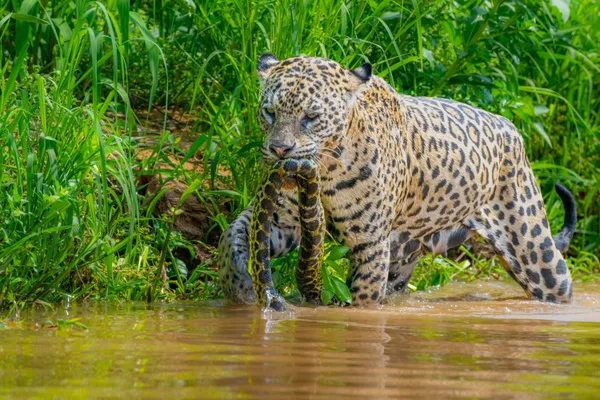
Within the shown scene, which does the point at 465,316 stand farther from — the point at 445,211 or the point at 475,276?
the point at 475,276

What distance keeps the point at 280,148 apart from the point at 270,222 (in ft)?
1.39

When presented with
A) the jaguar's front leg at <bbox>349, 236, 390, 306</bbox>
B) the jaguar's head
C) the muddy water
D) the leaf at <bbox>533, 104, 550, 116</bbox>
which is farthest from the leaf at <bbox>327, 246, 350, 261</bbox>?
the leaf at <bbox>533, 104, 550, 116</bbox>

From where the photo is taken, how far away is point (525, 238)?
630 centimetres

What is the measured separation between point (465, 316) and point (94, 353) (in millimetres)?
2197

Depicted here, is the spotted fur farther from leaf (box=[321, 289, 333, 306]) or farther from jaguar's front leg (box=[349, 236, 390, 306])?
leaf (box=[321, 289, 333, 306])

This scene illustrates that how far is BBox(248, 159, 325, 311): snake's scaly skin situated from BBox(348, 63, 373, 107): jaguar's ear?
0.51 meters

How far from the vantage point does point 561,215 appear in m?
7.83

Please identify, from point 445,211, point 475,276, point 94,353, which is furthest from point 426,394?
point 475,276

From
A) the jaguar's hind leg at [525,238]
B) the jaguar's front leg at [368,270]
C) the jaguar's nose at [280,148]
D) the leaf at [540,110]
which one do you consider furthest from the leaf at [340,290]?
the leaf at [540,110]

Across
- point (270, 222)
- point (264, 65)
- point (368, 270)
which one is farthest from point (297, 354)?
point (264, 65)

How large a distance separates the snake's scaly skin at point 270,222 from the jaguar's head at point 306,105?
0.35 ft

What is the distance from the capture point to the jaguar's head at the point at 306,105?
511 centimetres

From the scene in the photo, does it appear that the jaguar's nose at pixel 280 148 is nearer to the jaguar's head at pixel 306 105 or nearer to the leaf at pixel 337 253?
the jaguar's head at pixel 306 105

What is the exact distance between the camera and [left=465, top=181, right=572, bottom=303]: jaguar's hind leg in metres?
6.29
